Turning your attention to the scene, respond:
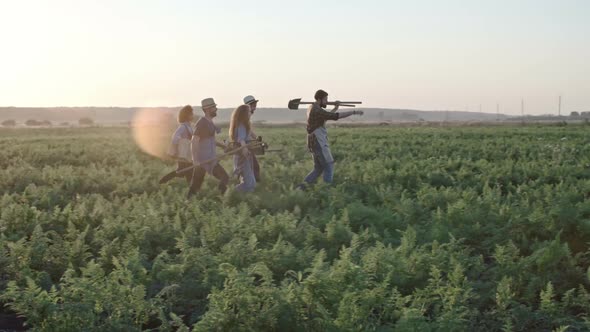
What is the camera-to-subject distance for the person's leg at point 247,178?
12.2 metres

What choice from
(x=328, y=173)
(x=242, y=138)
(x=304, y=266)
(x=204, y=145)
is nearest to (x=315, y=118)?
(x=328, y=173)

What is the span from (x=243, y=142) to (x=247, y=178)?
0.71m

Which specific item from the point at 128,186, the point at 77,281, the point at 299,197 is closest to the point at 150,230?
the point at 77,281

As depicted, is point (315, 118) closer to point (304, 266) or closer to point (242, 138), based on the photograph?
point (242, 138)

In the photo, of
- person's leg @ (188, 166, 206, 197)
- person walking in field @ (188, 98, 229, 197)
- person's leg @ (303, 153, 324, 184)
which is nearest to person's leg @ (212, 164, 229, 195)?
person walking in field @ (188, 98, 229, 197)

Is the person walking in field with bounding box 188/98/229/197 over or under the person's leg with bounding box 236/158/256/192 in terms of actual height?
over

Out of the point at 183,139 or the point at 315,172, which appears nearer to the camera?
the point at 183,139

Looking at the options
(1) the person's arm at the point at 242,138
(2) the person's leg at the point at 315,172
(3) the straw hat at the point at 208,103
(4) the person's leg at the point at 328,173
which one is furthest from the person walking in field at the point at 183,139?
(4) the person's leg at the point at 328,173

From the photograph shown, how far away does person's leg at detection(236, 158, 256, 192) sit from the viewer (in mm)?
12188

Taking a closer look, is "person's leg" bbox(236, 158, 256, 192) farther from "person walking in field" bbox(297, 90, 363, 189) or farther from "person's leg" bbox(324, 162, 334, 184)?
"person's leg" bbox(324, 162, 334, 184)

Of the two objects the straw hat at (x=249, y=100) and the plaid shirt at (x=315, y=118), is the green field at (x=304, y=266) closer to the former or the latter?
the plaid shirt at (x=315, y=118)

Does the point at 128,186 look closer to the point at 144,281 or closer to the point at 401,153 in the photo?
the point at 144,281

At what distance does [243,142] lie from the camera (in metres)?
12.1

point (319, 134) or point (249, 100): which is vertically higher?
point (249, 100)
